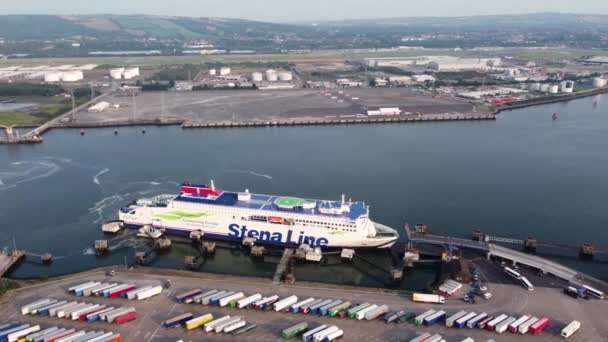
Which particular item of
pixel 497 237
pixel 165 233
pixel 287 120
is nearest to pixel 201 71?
pixel 287 120

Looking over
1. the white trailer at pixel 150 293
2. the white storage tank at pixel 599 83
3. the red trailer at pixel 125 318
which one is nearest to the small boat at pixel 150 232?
the white trailer at pixel 150 293

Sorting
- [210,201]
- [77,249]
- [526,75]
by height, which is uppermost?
[526,75]

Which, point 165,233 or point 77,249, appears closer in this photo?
point 77,249

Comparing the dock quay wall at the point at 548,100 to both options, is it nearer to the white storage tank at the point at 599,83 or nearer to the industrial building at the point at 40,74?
the white storage tank at the point at 599,83

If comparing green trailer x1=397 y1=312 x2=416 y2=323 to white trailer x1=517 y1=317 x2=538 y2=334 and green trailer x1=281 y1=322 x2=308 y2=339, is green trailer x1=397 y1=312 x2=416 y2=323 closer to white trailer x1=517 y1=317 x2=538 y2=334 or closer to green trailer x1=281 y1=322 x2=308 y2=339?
green trailer x1=281 y1=322 x2=308 y2=339

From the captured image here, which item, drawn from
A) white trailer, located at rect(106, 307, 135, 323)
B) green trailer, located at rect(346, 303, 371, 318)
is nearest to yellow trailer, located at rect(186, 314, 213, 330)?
white trailer, located at rect(106, 307, 135, 323)

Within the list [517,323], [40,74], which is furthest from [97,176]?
[40,74]

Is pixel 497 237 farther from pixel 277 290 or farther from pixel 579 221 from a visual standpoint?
pixel 277 290
